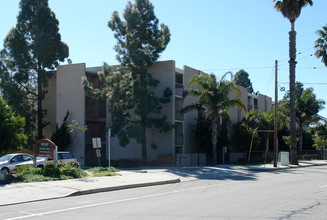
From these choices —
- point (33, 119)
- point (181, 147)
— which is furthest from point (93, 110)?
point (181, 147)

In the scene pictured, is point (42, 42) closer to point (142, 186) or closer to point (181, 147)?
point (181, 147)

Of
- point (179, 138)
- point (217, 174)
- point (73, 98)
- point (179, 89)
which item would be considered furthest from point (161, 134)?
point (217, 174)

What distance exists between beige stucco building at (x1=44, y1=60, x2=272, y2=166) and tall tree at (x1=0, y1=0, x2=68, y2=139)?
173 cm

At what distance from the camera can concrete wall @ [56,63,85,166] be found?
3650 centimetres

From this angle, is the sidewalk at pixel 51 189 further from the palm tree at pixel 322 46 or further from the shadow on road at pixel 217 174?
the palm tree at pixel 322 46

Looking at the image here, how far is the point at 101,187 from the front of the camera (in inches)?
611

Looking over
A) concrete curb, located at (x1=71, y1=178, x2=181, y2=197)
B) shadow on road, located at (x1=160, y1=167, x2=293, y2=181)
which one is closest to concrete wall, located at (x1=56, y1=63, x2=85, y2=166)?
shadow on road, located at (x1=160, y1=167, x2=293, y2=181)

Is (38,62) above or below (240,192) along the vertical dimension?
above

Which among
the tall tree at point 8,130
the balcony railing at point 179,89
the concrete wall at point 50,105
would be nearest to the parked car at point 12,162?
the tall tree at point 8,130

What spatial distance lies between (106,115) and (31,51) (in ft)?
34.8

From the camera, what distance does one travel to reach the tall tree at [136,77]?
3189 cm

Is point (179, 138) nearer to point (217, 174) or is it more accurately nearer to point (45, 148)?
point (217, 174)

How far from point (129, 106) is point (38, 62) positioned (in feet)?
42.4

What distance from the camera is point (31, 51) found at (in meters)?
38.7
